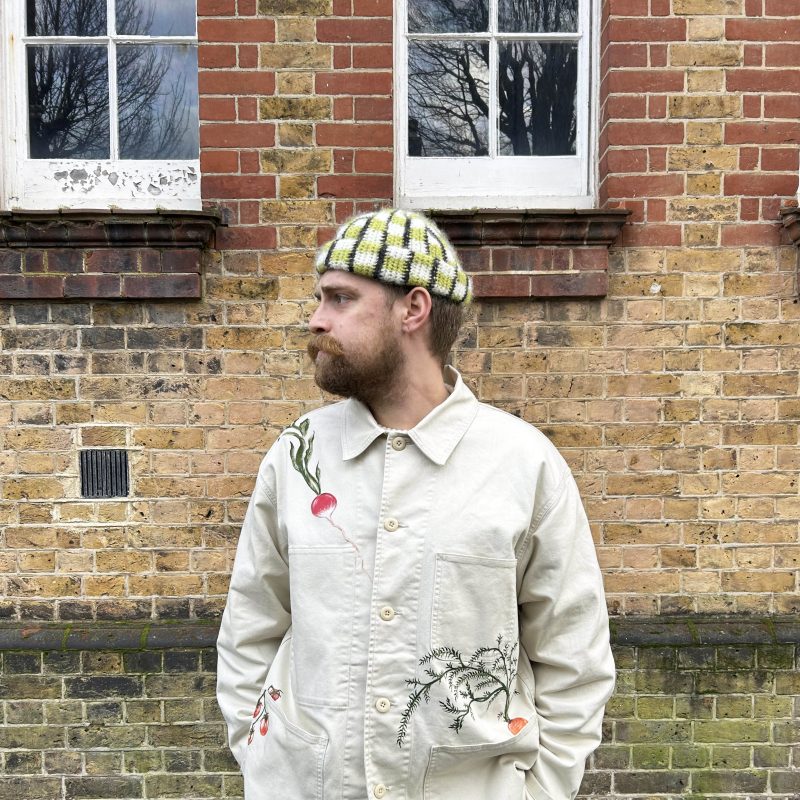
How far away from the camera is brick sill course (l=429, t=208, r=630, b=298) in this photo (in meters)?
3.16

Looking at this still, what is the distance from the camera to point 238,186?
10.5 feet

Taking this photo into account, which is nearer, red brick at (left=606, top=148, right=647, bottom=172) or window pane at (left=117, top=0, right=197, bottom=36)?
red brick at (left=606, top=148, right=647, bottom=172)

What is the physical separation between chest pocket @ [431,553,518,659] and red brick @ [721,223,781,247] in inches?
83.8

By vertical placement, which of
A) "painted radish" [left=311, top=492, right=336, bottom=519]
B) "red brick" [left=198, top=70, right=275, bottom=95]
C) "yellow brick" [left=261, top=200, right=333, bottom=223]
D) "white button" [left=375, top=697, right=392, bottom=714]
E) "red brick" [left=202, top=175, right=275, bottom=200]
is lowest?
"white button" [left=375, top=697, right=392, bottom=714]

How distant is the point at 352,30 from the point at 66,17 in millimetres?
1314

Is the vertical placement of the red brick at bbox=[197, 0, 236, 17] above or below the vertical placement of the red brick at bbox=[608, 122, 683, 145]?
above

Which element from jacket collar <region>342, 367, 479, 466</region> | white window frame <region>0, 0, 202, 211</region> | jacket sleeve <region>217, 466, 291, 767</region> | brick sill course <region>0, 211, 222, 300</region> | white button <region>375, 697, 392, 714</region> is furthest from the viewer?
white window frame <region>0, 0, 202, 211</region>

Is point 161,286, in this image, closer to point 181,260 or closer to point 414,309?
point 181,260

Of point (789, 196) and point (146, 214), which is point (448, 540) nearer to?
point (146, 214)

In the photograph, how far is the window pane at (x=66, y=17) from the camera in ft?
11.1

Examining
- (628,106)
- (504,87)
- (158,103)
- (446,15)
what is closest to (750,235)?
(628,106)

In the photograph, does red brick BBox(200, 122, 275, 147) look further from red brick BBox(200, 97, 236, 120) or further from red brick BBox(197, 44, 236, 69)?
red brick BBox(197, 44, 236, 69)

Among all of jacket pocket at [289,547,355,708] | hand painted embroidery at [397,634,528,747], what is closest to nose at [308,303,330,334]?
jacket pocket at [289,547,355,708]

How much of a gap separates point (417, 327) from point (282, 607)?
0.79 metres
